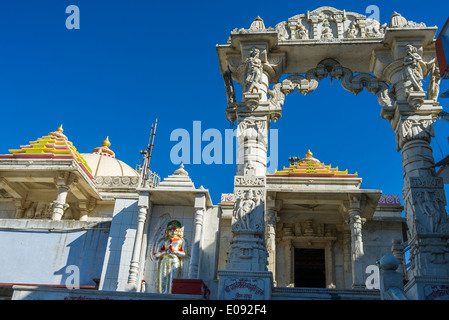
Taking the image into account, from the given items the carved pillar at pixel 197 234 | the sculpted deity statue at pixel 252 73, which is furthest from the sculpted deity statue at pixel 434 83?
the carved pillar at pixel 197 234

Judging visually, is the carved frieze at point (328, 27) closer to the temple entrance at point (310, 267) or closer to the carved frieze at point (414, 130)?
the carved frieze at point (414, 130)

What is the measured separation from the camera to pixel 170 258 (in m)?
11.7

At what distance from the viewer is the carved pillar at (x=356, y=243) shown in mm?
14281

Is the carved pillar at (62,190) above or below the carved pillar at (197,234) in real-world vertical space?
above

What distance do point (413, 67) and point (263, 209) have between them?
4.97 m

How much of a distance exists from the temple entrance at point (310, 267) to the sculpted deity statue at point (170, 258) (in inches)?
328

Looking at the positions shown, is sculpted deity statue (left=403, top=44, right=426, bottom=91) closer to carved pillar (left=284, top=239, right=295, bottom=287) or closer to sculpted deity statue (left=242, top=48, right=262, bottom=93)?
sculpted deity statue (left=242, top=48, right=262, bottom=93)

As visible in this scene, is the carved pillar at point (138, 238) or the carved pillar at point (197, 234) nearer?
the carved pillar at point (197, 234)

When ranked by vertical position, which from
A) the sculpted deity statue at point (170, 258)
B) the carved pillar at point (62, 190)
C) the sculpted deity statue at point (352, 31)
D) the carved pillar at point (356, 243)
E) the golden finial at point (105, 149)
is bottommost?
the sculpted deity statue at point (170, 258)

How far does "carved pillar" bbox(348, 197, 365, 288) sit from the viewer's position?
1428 centimetres

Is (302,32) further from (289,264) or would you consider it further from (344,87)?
(289,264)
